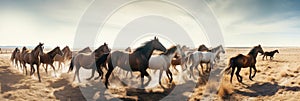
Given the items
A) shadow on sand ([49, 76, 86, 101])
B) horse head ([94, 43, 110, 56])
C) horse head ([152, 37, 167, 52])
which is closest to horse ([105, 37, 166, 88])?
horse head ([152, 37, 167, 52])

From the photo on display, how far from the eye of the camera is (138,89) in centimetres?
1016

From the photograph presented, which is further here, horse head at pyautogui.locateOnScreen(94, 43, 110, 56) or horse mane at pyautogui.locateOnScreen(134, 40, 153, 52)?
horse head at pyautogui.locateOnScreen(94, 43, 110, 56)

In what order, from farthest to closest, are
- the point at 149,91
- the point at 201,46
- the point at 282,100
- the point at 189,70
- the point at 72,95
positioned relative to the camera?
1. the point at 201,46
2. the point at 189,70
3. the point at 149,91
4. the point at 72,95
5. the point at 282,100

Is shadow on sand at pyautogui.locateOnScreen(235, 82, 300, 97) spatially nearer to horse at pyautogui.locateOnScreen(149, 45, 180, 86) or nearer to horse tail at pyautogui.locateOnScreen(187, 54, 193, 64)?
horse at pyautogui.locateOnScreen(149, 45, 180, 86)

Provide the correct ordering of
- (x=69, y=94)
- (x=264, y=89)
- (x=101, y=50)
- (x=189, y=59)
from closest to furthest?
(x=69, y=94) → (x=264, y=89) → (x=101, y=50) → (x=189, y=59)

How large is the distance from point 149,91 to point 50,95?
434 centimetres

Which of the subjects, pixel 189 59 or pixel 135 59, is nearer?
pixel 135 59

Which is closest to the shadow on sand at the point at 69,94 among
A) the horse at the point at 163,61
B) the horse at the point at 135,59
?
the horse at the point at 135,59

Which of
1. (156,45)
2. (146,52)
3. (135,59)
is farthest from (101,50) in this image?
(156,45)

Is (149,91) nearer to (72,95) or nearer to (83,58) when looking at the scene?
(72,95)

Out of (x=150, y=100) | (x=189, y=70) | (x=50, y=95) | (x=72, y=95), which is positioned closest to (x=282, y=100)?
(x=150, y=100)

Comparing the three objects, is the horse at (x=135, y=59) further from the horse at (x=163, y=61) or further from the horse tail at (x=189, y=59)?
the horse tail at (x=189, y=59)

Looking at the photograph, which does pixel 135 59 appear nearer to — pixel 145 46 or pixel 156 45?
pixel 145 46

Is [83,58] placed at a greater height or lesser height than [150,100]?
greater
